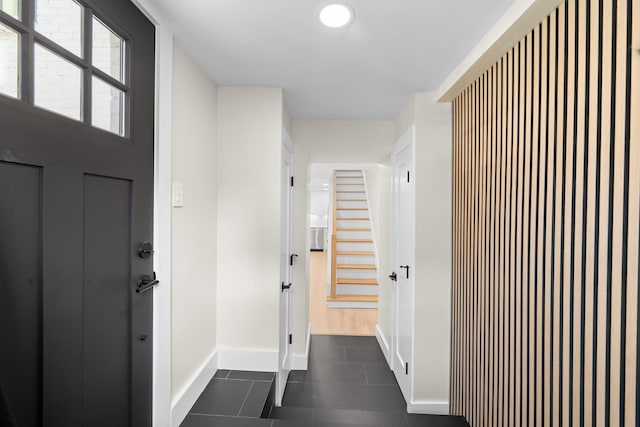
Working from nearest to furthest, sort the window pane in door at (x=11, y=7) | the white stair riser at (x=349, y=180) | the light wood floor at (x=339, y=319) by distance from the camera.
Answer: the window pane in door at (x=11, y=7), the light wood floor at (x=339, y=319), the white stair riser at (x=349, y=180)

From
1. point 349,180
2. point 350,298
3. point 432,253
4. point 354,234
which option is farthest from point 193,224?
point 349,180

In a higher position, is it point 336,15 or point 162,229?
A: point 336,15

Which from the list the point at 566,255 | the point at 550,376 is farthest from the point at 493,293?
the point at 566,255

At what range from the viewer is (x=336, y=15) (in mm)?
1470

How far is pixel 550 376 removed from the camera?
131cm

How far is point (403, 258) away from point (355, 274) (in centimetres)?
265

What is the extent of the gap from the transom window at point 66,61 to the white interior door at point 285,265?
1.31 metres

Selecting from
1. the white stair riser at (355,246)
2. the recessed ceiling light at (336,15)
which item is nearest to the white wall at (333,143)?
the recessed ceiling light at (336,15)

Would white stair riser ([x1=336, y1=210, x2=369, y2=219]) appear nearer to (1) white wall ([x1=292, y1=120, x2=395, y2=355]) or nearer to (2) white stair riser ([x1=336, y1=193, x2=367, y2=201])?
(2) white stair riser ([x1=336, y1=193, x2=367, y2=201])

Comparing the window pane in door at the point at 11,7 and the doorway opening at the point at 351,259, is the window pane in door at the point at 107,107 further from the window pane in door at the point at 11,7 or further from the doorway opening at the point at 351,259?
the doorway opening at the point at 351,259

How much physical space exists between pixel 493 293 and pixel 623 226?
2.91 feet

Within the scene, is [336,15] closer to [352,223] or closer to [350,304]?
[350,304]

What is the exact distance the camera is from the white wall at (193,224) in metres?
1.72

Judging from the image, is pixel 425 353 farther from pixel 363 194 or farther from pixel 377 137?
pixel 363 194
